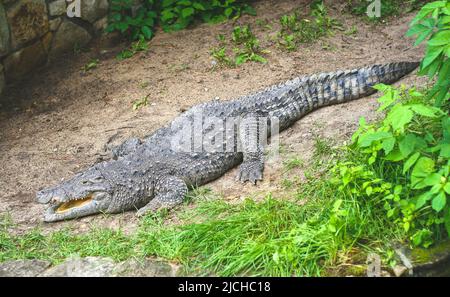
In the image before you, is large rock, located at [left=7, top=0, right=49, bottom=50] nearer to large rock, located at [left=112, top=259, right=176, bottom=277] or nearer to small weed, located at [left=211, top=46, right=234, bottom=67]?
small weed, located at [left=211, top=46, right=234, bottom=67]

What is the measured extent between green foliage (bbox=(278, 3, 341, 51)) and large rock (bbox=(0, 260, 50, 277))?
4465mm

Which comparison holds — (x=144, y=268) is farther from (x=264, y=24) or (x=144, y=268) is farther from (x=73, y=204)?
(x=264, y=24)

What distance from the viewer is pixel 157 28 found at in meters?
9.27

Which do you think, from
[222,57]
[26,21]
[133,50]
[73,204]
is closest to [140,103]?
[222,57]

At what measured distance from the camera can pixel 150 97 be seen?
306 inches

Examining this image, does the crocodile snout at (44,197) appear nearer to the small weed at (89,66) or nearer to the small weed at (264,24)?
the small weed at (89,66)

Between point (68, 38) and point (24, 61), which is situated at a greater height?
point (68, 38)

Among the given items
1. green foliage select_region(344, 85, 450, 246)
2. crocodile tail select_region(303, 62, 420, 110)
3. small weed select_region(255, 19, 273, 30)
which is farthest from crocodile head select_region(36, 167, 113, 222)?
small weed select_region(255, 19, 273, 30)

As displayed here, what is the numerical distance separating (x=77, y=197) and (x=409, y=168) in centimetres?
305

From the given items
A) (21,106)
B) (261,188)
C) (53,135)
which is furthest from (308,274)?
(21,106)

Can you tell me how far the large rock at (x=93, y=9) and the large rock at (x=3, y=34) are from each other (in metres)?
1.29

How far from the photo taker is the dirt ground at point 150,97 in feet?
20.7

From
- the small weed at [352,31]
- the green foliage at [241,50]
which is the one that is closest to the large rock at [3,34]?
the green foliage at [241,50]

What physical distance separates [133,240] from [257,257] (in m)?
1.16
